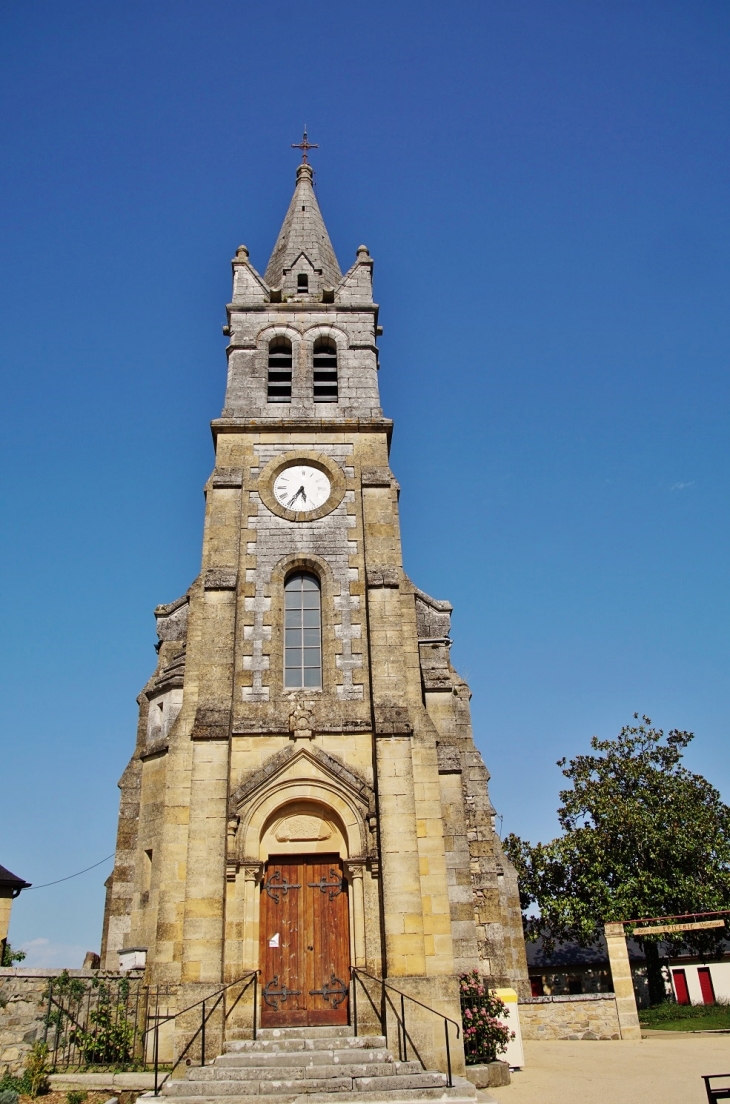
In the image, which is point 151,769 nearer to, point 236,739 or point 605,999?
point 236,739

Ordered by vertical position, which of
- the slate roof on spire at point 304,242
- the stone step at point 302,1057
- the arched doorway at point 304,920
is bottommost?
the stone step at point 302,1057

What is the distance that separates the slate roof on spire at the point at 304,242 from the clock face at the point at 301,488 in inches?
247

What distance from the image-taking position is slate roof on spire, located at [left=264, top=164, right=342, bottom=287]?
69.6 feet

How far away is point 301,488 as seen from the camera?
55.2 feet

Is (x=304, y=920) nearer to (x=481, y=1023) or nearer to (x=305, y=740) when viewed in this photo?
(x=305, y=740)

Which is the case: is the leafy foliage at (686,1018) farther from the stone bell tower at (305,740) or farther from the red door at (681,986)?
the stone bell tower at (305,740)

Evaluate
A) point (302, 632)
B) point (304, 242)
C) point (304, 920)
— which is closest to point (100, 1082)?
point (304, 920)

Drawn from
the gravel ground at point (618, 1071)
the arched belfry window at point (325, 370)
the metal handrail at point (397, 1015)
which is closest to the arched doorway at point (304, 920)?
the metal handrail at point (397, 1015)

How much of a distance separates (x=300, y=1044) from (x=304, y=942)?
60.0 inches

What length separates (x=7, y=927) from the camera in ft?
76.1

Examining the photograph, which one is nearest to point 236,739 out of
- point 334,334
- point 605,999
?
point 334,334

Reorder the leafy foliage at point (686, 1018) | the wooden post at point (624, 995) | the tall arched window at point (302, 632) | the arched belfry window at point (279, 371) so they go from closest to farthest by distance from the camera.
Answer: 1. the tall arched window at point (302, 632)
2. the arched belfry window at point (279, 371)
3. the wooden post at point (624, 995)
4. the leafy foliage at point (686, 1018)

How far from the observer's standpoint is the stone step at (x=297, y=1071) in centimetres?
1077

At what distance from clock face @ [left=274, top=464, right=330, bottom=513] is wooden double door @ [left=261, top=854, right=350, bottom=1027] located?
267 inches
